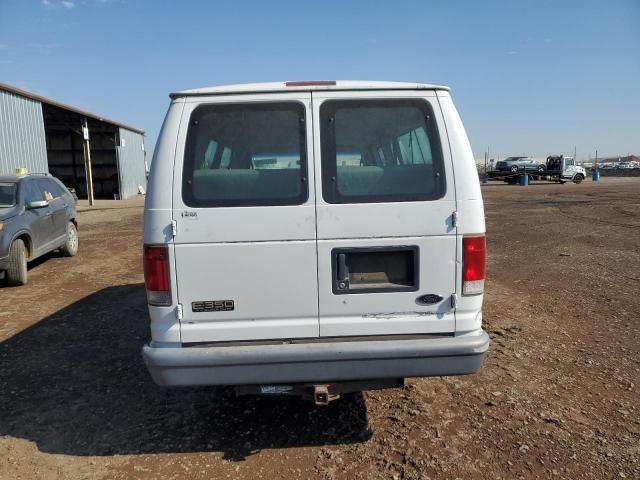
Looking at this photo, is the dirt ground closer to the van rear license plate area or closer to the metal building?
the van rear license plate area

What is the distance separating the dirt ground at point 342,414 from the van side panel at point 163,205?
905 mm

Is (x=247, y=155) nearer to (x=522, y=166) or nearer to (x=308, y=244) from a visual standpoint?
(x=308, y=244)

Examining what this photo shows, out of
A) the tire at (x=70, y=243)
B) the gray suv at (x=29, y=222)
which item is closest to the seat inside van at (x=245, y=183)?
the gray suv at (x=29, y=222)

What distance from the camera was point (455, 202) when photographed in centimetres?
289

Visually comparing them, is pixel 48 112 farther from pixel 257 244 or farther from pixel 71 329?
pixel 257 244

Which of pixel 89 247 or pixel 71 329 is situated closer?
pixel 71 329

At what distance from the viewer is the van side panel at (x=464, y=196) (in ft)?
9.47

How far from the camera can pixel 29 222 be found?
7707mm

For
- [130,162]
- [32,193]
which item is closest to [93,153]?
[130,162]

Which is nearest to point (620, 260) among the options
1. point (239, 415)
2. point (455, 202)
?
point (455, 202)

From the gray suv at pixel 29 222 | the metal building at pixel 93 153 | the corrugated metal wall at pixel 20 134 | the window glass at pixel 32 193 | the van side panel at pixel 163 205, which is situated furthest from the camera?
the metal building at pixel 93 153

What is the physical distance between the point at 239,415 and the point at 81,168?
30.0 meters

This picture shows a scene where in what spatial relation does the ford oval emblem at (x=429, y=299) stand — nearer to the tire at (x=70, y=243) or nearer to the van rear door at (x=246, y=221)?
the van rear door at (x=246, y=221)

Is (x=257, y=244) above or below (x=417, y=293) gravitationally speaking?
above
